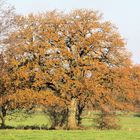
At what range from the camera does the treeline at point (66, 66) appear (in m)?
42.2

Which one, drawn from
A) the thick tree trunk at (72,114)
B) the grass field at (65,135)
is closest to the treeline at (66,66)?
the thick tree trunk at (72,114)

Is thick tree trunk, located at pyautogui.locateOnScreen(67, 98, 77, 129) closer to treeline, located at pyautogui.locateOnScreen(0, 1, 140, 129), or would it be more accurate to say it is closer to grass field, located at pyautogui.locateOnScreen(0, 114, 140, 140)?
treeline, located at pyautogui.locateOnScreen(0, 1, 140, 129)

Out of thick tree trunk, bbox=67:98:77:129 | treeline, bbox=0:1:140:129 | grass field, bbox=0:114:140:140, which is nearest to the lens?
grass field, bbox=0:114:140:140

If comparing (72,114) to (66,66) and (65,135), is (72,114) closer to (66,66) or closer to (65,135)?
(66,66)

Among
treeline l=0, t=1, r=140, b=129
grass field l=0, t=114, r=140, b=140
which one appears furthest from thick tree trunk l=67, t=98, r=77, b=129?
grass field l=0, t=114, r=140, b=140

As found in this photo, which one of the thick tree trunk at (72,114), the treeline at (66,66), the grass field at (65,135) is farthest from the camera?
the thick tree trunk at (72,114)

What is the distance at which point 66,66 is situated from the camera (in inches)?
1713

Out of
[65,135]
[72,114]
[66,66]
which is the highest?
[66,66]

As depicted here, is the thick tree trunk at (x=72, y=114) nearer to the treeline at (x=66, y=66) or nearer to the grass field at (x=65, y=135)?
the treeline at (x=66, y=66)

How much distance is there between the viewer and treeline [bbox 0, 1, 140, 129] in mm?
42156

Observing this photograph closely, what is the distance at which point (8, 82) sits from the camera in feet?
140

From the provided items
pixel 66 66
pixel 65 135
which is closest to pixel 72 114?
pixel 66 66

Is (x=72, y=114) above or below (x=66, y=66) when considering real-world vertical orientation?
below

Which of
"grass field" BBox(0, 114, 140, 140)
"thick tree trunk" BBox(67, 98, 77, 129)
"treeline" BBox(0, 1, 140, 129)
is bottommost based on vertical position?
"grass field" BBox(0, 114, 140, 140)
